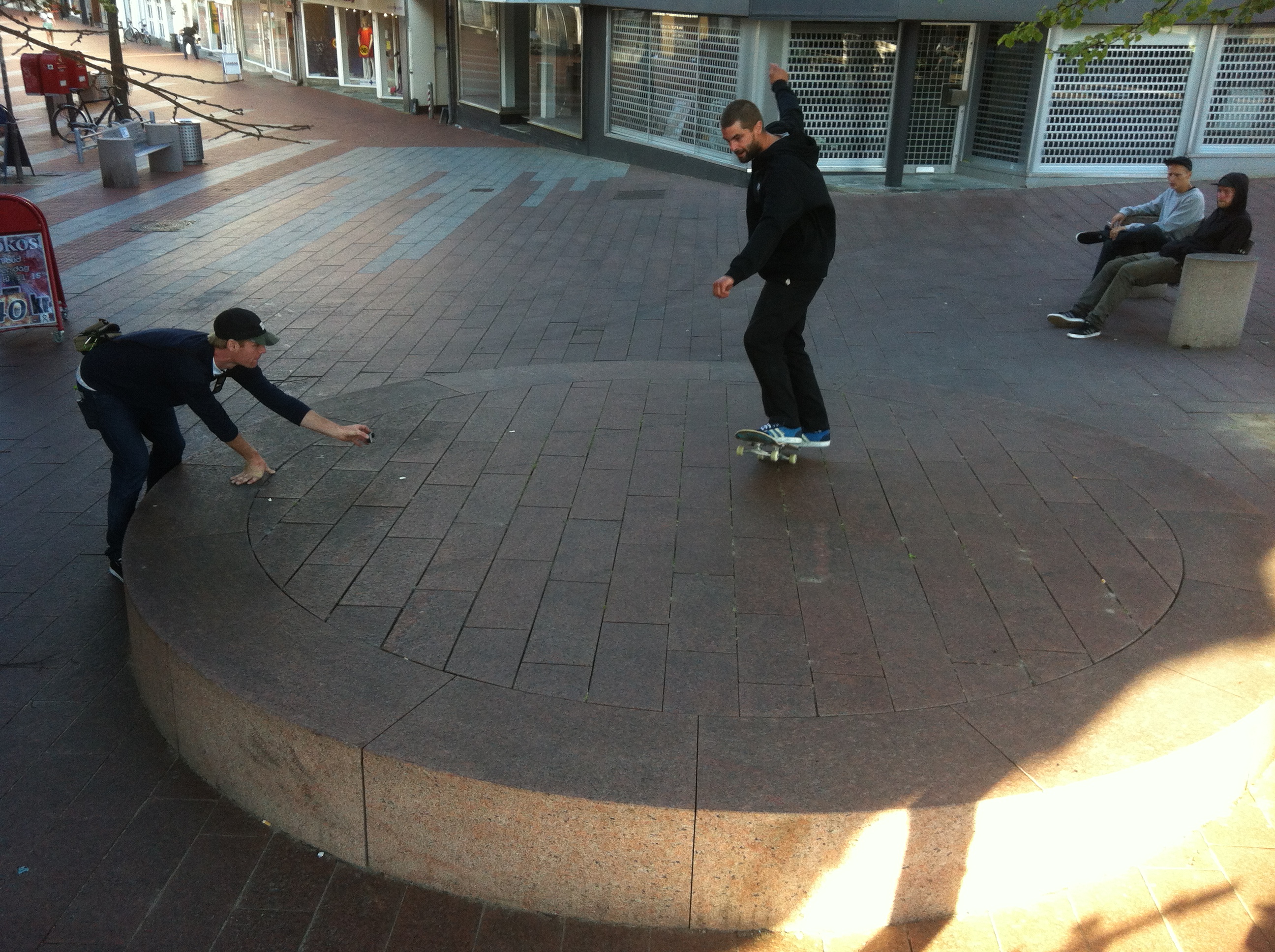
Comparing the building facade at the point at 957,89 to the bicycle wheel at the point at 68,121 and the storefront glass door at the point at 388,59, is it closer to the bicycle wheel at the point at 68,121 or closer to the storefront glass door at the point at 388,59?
the bicycle wheel at the point at 68,121

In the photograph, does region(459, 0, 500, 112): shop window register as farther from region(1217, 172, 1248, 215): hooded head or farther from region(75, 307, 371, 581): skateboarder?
region(75, 307, 371, 581): skateboarder

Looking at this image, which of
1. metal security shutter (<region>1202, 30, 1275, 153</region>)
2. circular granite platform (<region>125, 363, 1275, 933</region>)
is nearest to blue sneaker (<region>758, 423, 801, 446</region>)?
circular granite platform (<region>125, 363, 1275, 933</region>)

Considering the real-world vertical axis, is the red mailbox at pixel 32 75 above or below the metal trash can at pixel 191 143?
above

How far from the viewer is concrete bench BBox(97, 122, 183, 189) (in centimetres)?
1603

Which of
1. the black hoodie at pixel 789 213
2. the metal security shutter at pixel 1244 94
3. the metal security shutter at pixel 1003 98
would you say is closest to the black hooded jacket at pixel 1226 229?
the black hoodie at pixel 789 213

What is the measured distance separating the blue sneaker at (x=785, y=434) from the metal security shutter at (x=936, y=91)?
13086 millimetres

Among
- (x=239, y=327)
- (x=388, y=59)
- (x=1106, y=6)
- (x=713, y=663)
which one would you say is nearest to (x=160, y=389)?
(x=239, y=327)

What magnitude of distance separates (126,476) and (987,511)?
4.21 m

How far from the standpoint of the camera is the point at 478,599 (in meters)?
4.54

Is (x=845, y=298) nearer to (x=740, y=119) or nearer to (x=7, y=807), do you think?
(x=740, y=119)

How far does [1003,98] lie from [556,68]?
8.96 meters

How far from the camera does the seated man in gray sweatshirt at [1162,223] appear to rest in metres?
9.47

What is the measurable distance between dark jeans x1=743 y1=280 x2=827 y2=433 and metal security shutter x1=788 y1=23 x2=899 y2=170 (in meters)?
11.2

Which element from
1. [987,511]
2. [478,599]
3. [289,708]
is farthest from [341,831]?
[987,511]
